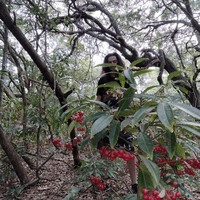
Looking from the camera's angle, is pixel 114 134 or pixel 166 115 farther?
pixel 114 134

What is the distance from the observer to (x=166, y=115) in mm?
513

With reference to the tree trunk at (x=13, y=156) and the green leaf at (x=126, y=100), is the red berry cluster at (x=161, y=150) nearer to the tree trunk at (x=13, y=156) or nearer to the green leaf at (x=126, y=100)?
the green leaf at (x=126, y=100)

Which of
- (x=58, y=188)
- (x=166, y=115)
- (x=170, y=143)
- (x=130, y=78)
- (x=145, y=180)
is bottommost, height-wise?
(x=58, y=188)

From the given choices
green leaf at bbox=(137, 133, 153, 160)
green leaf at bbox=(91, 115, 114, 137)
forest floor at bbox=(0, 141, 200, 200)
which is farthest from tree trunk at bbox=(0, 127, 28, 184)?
green leaf at bbox=(137, 133, 153, 160)

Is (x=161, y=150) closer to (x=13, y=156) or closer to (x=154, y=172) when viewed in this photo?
(x=154, y=172)

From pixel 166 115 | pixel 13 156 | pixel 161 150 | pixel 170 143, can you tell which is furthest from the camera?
pixel 13 156

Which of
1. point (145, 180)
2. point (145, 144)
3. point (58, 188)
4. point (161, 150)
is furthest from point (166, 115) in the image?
point (58, 188)

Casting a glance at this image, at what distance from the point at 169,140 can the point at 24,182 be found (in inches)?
65.9

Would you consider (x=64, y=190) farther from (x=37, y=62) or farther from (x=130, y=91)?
(x=130, y=91)

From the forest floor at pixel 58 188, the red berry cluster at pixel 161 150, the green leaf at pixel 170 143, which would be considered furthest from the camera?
the forest floor at pixel 58 188

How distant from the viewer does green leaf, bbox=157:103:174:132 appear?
0.49 metres

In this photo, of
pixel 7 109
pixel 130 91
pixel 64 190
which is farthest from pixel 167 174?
pixel 7 109

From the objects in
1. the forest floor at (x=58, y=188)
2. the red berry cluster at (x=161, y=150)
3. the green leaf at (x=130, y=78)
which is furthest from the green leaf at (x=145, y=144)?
the forest floor at (x=58, y=188)

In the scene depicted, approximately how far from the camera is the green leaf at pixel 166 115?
489 mm
